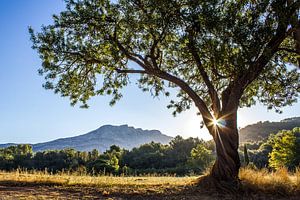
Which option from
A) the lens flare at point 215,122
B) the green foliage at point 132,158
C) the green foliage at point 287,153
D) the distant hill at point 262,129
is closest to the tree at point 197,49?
the lens flare at point 215,122

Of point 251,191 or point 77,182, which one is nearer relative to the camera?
point 251,191

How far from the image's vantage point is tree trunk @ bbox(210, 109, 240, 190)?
40.6 ft

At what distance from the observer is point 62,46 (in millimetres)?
13891

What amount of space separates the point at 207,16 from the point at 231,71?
2307mm

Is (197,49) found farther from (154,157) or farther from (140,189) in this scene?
(154,157)

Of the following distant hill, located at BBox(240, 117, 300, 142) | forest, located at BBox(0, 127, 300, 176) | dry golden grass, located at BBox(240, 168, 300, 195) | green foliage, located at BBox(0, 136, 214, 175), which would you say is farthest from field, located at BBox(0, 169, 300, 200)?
distant hill, located at BBox(240, 117, 300, 142)

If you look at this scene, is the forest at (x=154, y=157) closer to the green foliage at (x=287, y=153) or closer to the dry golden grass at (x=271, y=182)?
the green foliage at (x=287, y=153)

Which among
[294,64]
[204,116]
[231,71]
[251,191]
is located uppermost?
[294,64]

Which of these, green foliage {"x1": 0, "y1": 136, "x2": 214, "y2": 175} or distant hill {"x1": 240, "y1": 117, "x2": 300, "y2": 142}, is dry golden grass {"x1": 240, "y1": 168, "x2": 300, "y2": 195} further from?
distant hill {"x1": 240, "y1": 117, "x2": 300, "y2": 142}

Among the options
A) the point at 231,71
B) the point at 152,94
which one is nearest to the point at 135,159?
the point at 152,94

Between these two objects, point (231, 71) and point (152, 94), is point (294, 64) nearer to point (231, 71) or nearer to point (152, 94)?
point (231, 71)

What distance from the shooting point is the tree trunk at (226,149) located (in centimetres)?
1238

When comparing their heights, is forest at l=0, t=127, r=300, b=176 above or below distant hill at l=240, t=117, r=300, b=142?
below

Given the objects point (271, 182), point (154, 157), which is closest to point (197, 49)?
point (271, 182)
